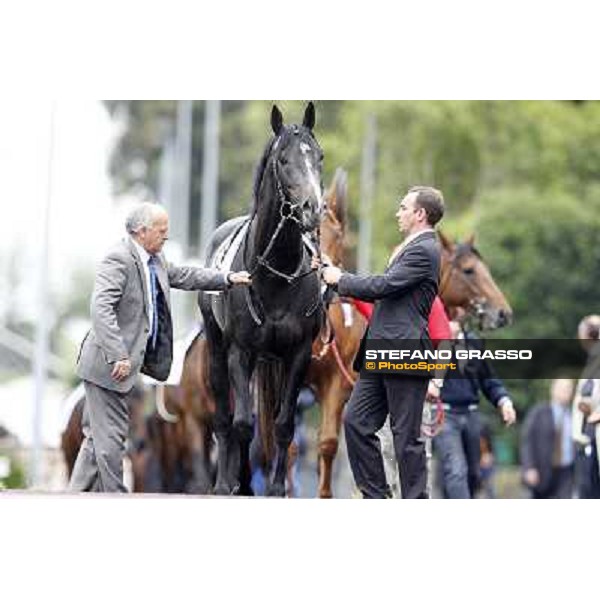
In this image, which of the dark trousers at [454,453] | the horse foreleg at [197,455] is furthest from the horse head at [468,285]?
the horse foreleg at [197,455]

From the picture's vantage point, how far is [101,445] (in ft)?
40.8

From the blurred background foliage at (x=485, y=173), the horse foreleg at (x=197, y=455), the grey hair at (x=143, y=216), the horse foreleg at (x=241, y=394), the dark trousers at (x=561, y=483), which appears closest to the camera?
the grey hair at (x=143, y=216)

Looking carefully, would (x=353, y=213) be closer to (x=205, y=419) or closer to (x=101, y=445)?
(x=205, y=419)

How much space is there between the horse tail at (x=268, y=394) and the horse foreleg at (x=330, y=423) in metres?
0.53

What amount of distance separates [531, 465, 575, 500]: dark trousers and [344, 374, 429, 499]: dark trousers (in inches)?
246

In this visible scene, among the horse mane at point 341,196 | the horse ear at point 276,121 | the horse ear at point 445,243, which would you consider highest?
the horse ear at point 276,121

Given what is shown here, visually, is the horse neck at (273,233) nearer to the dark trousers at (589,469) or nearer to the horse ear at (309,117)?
the horse ear at (309,117)

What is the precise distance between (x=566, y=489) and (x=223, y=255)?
22.2 ft

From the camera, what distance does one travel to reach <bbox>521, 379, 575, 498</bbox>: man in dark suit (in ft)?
60.6

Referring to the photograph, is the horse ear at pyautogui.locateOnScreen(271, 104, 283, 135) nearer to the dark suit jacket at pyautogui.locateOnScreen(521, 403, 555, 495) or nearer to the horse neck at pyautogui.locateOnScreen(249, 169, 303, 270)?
the horse neck at pyautogui.locateOnScreen(249, 169, 303, 270)

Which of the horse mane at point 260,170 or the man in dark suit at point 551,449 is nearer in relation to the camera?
the horse mane at point 260,170

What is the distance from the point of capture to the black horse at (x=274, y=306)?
40.0 feet

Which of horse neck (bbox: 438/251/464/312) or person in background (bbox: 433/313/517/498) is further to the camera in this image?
horse neck (bbox: 438/251/464/312)

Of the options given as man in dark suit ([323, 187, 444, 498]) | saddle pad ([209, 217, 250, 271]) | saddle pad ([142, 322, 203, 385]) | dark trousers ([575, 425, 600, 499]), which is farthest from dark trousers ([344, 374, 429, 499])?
saddle pad ([142, 322, 203, 385])
